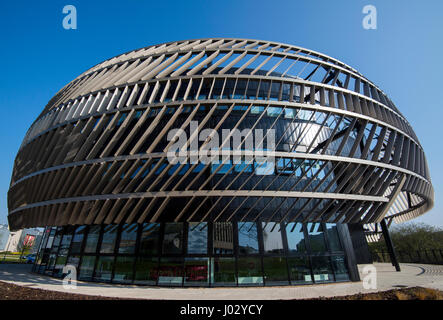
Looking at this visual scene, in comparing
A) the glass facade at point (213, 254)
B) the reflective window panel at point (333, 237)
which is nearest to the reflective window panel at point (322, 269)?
the glass facade at point (213, 254)

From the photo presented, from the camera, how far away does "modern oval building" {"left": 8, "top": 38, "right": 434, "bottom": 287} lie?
1354cm

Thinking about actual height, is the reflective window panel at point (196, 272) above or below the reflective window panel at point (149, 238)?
below

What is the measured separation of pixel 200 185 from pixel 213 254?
471 cm

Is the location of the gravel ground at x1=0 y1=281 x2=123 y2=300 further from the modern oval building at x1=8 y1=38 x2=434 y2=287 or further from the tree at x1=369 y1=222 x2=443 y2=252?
the tree at x1=369 y1=222 x2=443 y2=252

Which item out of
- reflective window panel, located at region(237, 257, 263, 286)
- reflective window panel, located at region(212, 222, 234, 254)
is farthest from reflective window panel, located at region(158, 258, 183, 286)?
reflective window panel, located at region(237, 257, 263, 286)

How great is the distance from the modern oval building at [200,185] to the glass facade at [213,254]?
2.7 inches

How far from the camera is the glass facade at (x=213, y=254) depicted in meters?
13.4

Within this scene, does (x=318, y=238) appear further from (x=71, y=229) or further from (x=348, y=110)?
(x=71, y=229)

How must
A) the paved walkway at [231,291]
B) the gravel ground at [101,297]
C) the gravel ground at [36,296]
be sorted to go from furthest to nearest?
the paved walkway at [231,291], the gravel ground at [36,296], the gravel ground at [101,297]

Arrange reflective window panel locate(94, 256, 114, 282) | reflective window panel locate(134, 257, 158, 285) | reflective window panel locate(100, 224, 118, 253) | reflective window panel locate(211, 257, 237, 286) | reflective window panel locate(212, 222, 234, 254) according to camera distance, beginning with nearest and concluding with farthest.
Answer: reflective window panel locate(211, 257, 237, 286), reflective window panel locate(134, 257, 158, 285), reflective window panel locate(212, 222, 234, 254), reflective window panel locate(94, 256, 114, 282), reflective window panel locate(100, 224, 118, 253)

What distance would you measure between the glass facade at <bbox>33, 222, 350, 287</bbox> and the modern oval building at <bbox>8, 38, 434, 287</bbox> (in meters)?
0.07

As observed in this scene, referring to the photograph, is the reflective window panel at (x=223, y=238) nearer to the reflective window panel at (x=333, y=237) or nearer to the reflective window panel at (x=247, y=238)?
the reflective window panel at (x=247, y=238)

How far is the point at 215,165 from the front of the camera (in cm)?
1527
